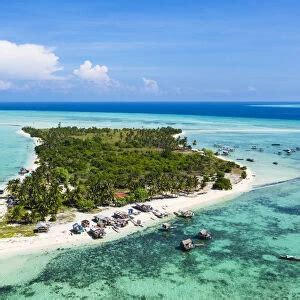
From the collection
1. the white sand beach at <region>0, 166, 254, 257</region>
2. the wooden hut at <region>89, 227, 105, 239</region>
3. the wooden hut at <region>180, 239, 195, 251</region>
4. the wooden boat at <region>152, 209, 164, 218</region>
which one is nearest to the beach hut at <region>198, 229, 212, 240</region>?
the wooden hut at <region>180, 239, 195, 251</region>

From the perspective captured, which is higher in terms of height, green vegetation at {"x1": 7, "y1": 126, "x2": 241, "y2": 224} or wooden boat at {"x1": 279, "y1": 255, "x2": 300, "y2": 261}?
green vegetation at {"x1": 7, "y1": 126, "x2": 241, "y2": 224}

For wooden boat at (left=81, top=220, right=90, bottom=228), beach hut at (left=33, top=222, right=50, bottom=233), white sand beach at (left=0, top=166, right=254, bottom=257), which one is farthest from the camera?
wooden boat at (left=81, top=220, right=90, bottom=228)

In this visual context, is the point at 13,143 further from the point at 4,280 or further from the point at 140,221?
the point at 4,280

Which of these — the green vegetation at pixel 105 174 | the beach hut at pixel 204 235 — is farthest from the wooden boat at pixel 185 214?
the beach hut at pixel 204 235

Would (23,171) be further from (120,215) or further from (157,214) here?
(157,214)

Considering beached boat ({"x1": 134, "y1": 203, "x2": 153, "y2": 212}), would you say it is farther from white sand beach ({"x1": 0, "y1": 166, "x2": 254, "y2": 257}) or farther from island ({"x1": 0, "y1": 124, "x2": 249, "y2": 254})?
island ({"x1": 0, "y1": 124, "x2": 249, "y2": 254})

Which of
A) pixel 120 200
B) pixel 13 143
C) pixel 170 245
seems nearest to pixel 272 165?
pixel 120 200
